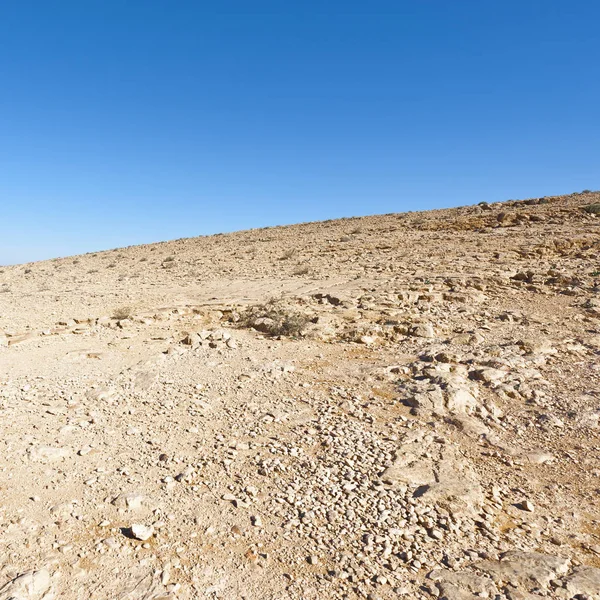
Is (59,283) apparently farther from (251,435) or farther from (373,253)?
(251,435)

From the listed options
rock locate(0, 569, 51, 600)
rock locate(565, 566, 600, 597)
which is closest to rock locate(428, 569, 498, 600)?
rock locate(565, 566, 600, 597)

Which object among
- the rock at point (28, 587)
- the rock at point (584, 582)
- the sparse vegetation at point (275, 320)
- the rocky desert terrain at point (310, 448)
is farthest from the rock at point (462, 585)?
the sparse vegetation at point (275, 320)

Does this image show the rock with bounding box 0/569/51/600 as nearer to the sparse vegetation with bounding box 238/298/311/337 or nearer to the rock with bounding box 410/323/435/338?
the sparse vegetation with bounding box 238/298/311/337

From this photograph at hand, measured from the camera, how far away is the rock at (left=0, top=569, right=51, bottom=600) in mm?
2238

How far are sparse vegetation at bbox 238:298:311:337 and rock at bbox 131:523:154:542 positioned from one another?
412 centimetres

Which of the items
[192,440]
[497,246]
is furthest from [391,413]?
[497,246]

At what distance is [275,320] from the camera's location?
701cm

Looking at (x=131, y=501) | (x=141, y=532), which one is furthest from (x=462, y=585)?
(x=131, y=501)

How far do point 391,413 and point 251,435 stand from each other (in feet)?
4.73

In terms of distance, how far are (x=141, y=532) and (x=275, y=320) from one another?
4.53 meters

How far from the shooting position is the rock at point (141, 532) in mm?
2648

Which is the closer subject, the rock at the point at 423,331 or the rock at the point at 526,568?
the rock at the point at 526,568

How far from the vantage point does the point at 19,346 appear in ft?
20.9

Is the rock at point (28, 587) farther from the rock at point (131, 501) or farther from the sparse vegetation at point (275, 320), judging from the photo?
the sparse vegetation at point (275, 320)
